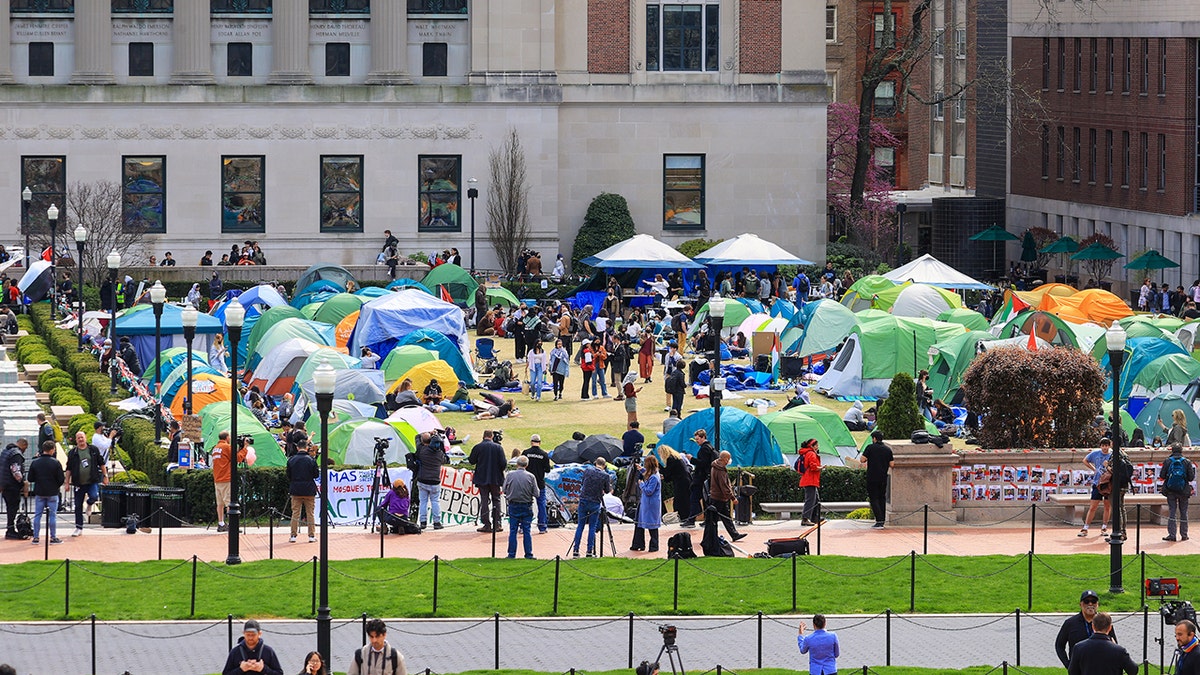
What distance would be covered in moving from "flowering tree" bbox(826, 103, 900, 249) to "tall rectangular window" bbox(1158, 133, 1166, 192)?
36.4 feet

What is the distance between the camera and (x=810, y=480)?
3181 centimetres

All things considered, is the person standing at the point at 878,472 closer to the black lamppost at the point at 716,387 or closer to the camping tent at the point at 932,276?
the black lamppost at the point at 716,387

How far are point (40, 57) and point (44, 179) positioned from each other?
13.3 ft

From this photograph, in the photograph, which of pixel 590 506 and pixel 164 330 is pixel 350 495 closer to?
pixel 590 506

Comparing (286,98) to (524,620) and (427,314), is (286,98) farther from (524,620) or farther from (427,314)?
(524,620)

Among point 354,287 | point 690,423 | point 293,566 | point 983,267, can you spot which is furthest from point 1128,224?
point 293,566

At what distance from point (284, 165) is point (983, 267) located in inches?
1062

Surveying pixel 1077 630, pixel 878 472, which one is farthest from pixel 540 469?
pixel 1077 630

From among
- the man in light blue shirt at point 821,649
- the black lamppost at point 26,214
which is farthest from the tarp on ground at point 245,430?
the black lamppost at point 26,214

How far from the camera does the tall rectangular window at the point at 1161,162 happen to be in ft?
228

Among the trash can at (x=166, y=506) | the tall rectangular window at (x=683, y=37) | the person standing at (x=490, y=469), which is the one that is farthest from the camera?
the tall rectangular window at (x=683, y=37)

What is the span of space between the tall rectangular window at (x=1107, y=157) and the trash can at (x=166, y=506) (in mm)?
48325

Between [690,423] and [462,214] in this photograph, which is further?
[462,214]

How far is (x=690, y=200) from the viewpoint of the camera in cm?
7506
